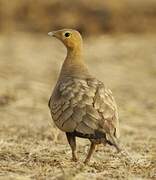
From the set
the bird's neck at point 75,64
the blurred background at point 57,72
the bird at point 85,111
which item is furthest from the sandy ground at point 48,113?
the bird's neck at point 75,64

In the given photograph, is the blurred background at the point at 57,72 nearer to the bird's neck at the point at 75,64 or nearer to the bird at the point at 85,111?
the bird at the point at 85,111

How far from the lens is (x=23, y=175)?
23.1 ft

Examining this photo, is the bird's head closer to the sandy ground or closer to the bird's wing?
the bird's wing

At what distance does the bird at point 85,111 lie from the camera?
7.05 m

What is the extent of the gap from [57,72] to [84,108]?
10371mm

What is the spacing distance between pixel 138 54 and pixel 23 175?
13.7 meters

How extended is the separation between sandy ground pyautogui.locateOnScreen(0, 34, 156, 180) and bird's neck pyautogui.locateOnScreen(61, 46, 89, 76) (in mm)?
975

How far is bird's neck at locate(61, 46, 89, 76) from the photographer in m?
8.36

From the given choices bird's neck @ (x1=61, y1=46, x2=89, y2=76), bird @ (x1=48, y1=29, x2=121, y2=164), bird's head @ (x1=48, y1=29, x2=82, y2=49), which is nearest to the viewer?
bird @ (x1=48, y1=29, x2=121, y2=164)

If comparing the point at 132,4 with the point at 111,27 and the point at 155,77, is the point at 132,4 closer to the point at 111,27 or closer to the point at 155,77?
the point at 111,27

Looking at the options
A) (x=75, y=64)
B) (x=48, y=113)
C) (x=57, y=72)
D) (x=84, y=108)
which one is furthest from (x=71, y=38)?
(x=57, y=72)

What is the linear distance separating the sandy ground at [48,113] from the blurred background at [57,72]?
11mm

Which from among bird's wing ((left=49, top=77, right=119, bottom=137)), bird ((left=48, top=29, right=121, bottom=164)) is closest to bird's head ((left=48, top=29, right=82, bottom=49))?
bird ((left=48, top=29, right=121, bottom=164))

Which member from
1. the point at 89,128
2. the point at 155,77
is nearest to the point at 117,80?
the point at 155,77
